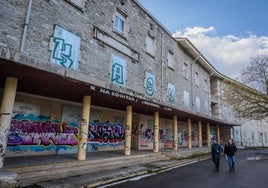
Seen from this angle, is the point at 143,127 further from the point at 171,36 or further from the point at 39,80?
the point at 39,80

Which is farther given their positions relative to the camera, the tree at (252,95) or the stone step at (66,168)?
the tree at (252,95)

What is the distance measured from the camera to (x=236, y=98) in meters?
19.5

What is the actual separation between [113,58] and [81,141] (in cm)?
605

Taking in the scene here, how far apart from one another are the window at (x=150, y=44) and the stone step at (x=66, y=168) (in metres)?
8.98

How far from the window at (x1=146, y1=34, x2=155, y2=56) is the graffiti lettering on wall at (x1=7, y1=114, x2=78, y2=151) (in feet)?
29.2

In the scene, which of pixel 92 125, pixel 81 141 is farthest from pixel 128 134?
pixel 81 141

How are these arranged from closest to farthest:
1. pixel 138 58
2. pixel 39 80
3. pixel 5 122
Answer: pixel 5 122, pixel 39 80, pixel 138 58

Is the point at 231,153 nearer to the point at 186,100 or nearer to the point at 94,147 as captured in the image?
the point at 94,147

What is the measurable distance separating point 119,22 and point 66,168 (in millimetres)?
10309

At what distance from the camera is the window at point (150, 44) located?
1683 centimetres

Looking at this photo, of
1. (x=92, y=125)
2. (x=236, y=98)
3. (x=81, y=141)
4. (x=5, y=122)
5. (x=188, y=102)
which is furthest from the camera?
(x=188, y=102)

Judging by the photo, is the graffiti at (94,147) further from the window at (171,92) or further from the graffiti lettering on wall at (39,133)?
the window at (171,92)

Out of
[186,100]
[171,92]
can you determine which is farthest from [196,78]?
[171,92]

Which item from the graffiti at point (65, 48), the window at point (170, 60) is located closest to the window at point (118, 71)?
the graffiti at point (65, 48)
